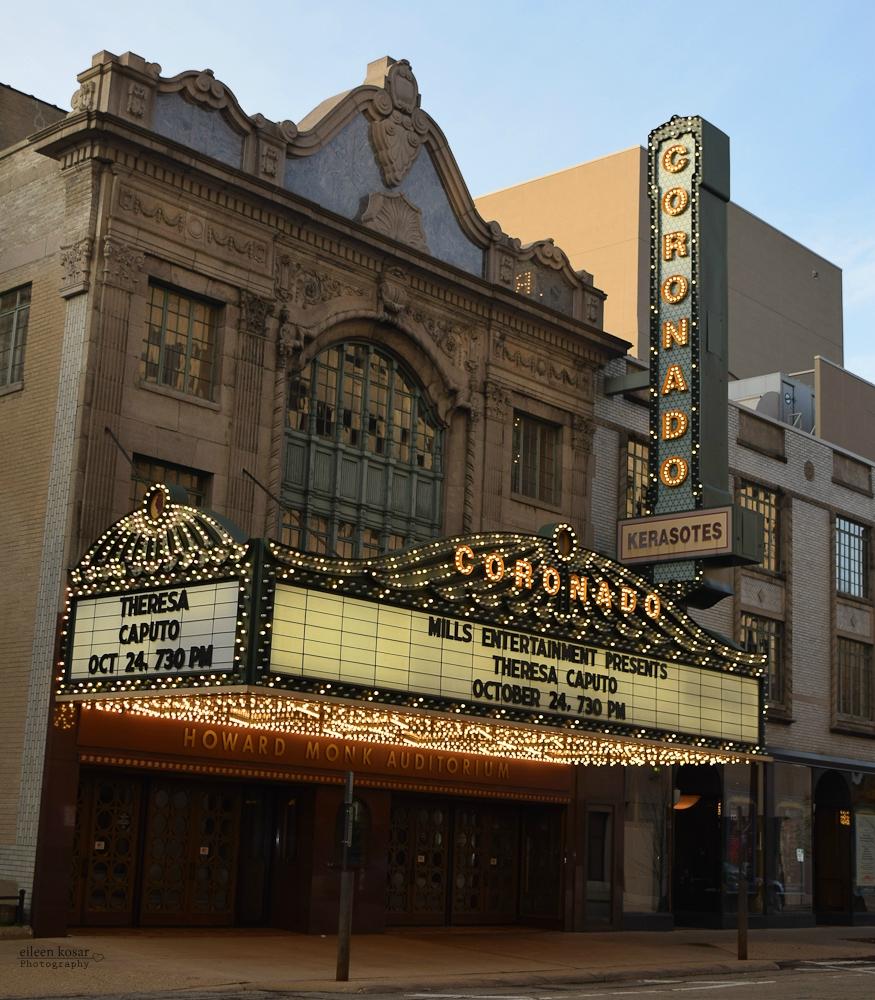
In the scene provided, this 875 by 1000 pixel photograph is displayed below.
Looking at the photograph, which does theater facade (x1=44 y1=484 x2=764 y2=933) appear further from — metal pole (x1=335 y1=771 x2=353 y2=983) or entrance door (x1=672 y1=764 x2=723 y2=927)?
entrance door (x1=672 y1=764 x2=723 y2=927)

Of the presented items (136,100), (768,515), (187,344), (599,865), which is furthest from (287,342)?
(768,515)

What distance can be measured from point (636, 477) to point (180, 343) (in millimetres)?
12605

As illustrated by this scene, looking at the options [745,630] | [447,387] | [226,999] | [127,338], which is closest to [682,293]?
[447,387]

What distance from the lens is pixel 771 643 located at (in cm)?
3781

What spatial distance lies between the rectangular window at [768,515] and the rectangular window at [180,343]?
54.5 ft

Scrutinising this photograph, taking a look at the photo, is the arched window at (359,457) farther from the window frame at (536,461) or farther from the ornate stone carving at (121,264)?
the ornate stone carving at (121,264)

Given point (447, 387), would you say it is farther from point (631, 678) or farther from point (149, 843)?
point (149, 843)

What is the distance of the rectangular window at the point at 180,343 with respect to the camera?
2511 cm

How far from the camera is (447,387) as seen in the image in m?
29.7

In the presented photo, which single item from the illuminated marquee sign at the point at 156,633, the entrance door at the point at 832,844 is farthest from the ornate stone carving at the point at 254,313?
the entrance door at the point at 832,844

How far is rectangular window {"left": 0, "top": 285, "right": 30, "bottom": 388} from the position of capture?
2525 centimetres

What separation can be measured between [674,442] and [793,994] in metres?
14.2

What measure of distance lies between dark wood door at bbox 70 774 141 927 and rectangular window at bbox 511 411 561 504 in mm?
10841

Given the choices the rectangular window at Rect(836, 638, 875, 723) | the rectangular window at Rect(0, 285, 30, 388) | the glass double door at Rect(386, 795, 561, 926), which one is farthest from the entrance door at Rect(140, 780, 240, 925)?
the rectangular window at Rect(836, 638, 875, 723)
